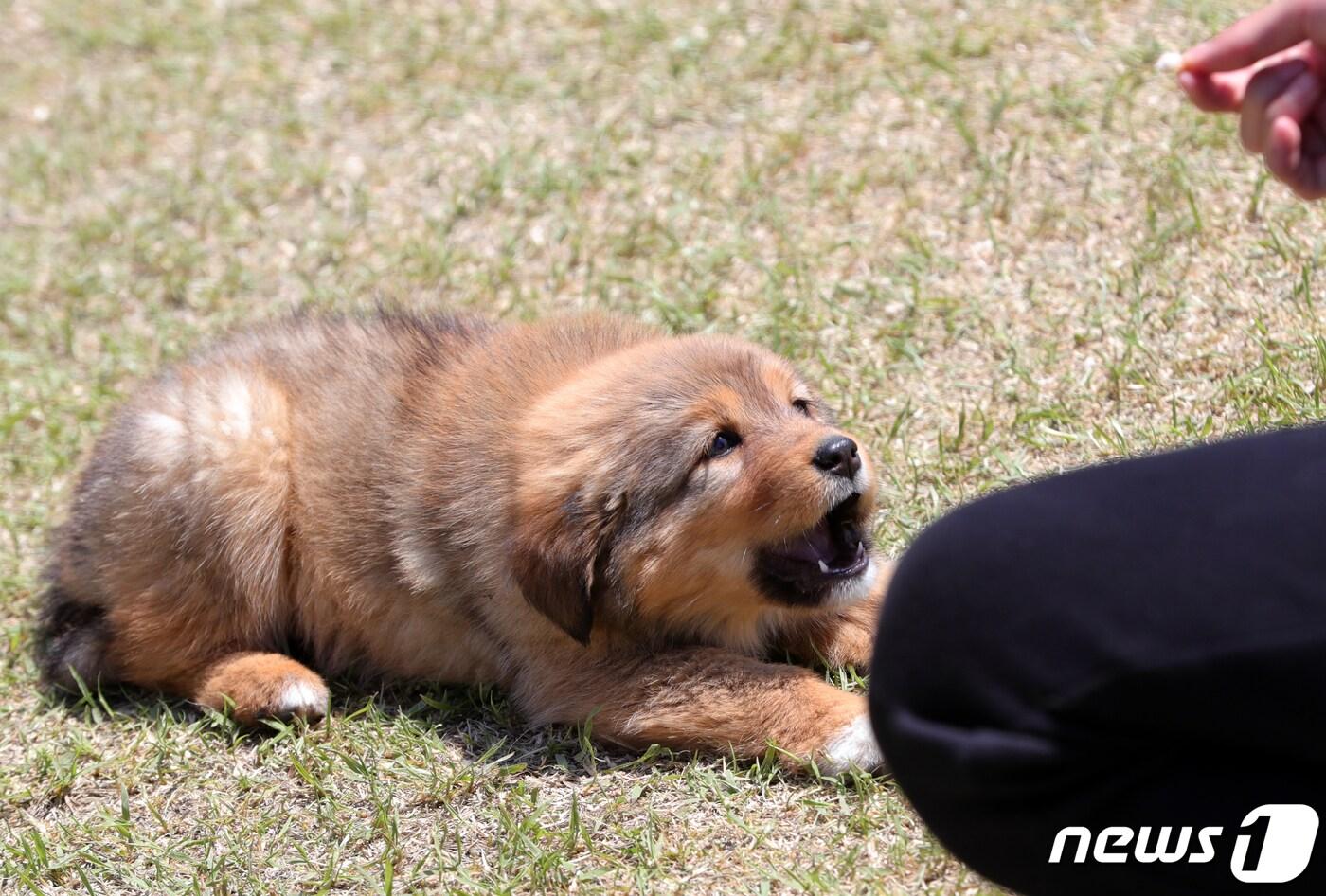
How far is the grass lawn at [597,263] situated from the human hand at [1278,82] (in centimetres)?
158

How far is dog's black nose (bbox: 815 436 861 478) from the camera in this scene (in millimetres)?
3588

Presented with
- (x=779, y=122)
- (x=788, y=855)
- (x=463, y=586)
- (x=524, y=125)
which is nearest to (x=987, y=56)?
(x=779, y=122)

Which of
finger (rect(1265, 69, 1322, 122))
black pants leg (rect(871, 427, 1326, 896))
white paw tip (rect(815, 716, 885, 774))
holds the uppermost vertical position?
finger (rect(1265, 69, 1322, 122))

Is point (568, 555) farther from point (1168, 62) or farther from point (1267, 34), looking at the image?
point (1168, 62)

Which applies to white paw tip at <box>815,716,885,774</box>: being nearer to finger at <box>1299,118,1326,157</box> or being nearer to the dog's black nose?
the dog's black nose

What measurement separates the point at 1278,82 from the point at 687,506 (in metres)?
1.65

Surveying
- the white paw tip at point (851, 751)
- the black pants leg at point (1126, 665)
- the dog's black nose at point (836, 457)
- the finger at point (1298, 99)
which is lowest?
the white paw tip at point (851, 751)

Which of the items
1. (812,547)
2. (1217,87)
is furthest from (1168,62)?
(812,547)

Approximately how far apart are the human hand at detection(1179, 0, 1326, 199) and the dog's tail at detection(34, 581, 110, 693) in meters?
3.36

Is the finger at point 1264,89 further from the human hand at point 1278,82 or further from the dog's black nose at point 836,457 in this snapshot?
the dog's black nose at point 836,457

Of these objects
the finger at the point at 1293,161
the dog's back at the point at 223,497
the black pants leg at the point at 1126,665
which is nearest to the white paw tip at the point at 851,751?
the black pants leg at the point at 1126,665

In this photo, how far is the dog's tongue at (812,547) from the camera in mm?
3705

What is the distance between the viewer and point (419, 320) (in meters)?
4.54

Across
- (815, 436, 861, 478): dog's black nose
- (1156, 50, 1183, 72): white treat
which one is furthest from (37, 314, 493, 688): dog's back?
(1156, 50, 1183, 72): white treat
